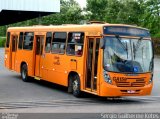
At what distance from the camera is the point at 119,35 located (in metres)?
15.6

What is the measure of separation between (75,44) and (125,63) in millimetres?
2577

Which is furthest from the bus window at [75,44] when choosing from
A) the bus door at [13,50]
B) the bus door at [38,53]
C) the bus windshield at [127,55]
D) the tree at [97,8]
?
the tree at [97,8]

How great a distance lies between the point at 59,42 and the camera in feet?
61.1

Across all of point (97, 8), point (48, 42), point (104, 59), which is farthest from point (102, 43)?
point (97, 8)

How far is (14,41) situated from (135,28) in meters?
9.56

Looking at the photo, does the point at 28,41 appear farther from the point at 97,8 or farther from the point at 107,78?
the point at 97,8

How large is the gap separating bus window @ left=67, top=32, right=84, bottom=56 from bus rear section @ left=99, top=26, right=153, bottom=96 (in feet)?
5.13

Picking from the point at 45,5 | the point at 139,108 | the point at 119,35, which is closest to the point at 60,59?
the point at 119,35

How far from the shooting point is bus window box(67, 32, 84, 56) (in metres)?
16.8

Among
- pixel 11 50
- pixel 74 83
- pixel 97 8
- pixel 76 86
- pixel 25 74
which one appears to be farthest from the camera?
Answer: pixel 97 8

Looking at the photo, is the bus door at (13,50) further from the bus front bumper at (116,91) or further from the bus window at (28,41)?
the bus front bumper at (116,91)

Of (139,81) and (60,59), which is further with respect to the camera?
(60,59)

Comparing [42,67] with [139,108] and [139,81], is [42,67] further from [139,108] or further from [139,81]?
[139,108]

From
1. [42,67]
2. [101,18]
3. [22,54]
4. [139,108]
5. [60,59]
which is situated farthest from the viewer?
[101,18]
